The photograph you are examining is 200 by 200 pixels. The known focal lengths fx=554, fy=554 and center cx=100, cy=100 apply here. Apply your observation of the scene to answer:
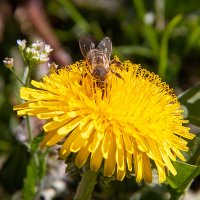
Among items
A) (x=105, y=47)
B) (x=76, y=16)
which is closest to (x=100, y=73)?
(x=105, y=47)

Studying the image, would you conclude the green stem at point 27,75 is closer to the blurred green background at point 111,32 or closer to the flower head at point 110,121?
the flower head at point 110,121

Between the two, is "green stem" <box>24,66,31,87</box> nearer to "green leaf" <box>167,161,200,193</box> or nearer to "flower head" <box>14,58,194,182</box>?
"flower head" <box>14,58,194,182</box>

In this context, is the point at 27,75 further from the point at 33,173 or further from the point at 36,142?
the point at 33,173

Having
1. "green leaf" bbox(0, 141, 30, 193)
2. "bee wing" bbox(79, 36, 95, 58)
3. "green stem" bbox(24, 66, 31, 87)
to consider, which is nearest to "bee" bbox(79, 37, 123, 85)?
"bee wing" bbox(79, 36, 95, 58)

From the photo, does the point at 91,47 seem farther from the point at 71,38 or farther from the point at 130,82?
the point at 71,38

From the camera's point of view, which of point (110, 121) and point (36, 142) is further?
point (36, 142)

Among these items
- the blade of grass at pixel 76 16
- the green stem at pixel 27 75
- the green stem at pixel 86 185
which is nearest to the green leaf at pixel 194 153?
the green stem at pixel 86 185

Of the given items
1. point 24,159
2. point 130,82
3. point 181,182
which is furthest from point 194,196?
point 130,82
